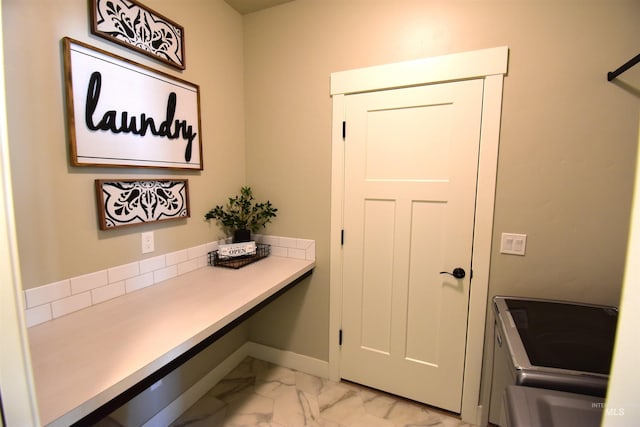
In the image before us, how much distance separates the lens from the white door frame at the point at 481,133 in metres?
1.59

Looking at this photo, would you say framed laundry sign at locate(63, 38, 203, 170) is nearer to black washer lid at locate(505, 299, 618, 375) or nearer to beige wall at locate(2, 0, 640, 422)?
beige wall at locate(2, 0, 640, 422)

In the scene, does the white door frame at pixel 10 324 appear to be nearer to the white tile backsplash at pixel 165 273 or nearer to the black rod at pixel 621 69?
the white tile backsplash at pixel 165 273

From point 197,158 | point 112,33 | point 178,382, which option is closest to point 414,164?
point 197,158

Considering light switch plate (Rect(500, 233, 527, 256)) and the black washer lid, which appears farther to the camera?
light switch plate (Rect(500, 233, 527, 256))

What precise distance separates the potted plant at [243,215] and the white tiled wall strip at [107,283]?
17 cm

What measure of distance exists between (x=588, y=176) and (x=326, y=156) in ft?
4.69

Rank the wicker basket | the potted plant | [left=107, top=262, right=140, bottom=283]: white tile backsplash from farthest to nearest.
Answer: the potted plant → the wicker basket → [left=107, top=262, right=140, bottom=283]: white tile backsplash

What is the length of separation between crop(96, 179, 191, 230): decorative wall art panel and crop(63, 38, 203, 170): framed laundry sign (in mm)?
102

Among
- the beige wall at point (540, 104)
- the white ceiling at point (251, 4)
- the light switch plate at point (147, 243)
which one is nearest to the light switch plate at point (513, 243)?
the beige wall at point (540, 104)

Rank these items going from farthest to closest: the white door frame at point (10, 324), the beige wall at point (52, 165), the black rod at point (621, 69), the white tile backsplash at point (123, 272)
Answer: the white tile backsplash at point (123, 272)
the black rod at point (621, 69)
the beige wall at point (52, 165)
the white door frame at point (10, 324)

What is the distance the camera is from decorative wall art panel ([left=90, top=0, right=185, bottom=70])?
135 cm

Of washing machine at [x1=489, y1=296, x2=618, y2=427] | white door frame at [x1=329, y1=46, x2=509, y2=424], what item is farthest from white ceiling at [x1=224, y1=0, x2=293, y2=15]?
washing machine at [x1=489, y1=296, x2=618, y2=427]

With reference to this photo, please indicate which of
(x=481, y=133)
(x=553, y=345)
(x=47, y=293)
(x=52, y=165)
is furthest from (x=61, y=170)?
(x=553, y=345)

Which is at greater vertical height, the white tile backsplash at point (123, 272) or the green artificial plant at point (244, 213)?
the green artificial plant at point (244, 213)
